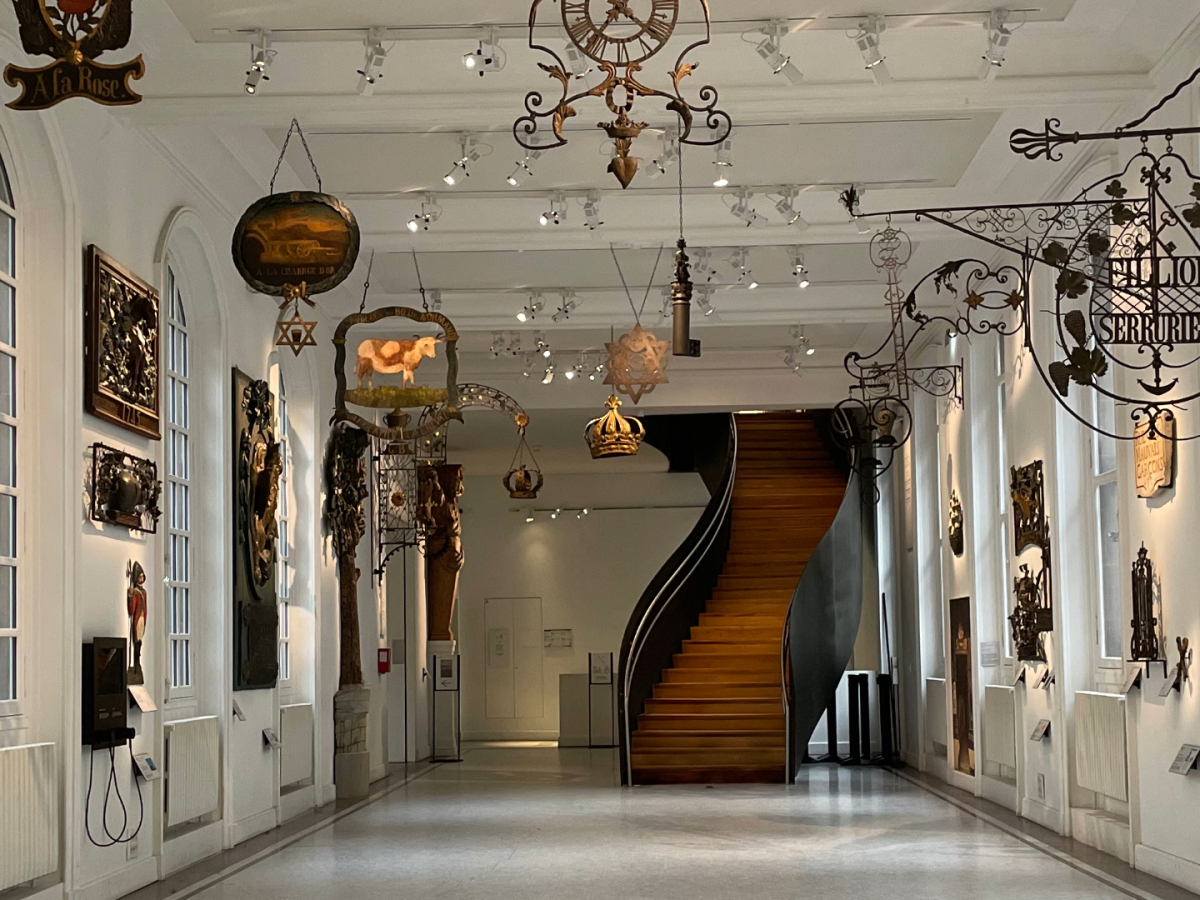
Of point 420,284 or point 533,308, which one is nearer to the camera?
point 420,284

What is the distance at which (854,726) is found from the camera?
661 inches

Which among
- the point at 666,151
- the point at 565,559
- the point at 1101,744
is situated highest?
the point at 666,151

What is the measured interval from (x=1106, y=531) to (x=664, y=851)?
11.9 feet

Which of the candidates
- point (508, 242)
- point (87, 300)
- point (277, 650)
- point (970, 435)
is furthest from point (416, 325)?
point (87, 300)

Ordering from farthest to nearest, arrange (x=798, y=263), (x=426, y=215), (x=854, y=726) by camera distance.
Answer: (x=854, y=726) → (x=798, y=263) → (x=426, y=215)

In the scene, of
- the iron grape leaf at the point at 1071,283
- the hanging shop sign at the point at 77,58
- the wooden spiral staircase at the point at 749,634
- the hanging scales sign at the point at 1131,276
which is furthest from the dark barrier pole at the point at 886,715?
the hanging shop sign at the point at 77,58

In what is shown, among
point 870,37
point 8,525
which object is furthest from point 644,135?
point 8,525

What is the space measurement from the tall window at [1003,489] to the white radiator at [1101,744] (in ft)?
7.35

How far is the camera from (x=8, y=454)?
6793 mm

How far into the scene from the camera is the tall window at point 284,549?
38.8 ft

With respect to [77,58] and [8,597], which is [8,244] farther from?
[77,58]

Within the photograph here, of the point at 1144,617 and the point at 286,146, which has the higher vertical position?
the point at 286,146

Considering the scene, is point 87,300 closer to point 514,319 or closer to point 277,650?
Result: point 277,650

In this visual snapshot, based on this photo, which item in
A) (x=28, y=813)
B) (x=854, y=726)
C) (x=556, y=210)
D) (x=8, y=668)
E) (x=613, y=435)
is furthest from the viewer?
(x=854, y=726)
